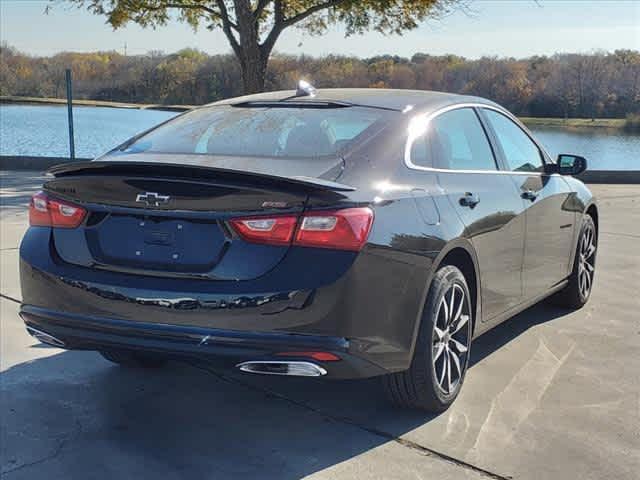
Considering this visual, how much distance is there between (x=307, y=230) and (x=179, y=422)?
1237 mm

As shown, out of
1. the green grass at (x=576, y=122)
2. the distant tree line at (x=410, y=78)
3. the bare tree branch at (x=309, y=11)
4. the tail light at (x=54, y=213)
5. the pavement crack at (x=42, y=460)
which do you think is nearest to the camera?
the pavement crack at (x=42, y=460)

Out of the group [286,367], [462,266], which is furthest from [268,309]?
[462,266]

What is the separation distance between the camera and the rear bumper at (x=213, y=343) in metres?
3.24

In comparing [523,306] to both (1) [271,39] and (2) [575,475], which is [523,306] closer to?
(2) [575,475]

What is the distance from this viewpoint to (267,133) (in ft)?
13.0

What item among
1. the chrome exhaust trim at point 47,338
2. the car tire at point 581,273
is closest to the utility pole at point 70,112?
the car tire at point 581,273

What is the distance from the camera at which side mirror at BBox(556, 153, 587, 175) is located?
17.9 feet

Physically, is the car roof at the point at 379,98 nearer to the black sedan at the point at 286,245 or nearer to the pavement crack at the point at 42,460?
the black sedan at the point at 286,245

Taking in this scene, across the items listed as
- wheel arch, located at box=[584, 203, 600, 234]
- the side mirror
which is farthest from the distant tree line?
the side mirror

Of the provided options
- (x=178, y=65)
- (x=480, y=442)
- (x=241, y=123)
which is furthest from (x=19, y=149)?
(x=480, y=442)

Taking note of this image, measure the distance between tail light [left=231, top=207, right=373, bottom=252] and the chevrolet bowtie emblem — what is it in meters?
0.35

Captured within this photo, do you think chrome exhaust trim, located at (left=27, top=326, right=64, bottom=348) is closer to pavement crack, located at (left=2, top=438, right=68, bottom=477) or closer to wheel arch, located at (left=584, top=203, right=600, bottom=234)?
pavement crack, located at (left=2, top=438, right=68, bottom=477)

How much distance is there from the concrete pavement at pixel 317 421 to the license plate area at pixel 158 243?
2.66ft

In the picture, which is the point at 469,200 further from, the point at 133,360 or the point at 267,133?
the point at 133,360
